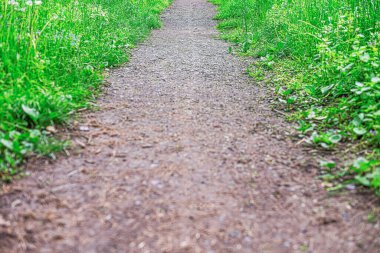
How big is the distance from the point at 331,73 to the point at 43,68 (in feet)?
9.13

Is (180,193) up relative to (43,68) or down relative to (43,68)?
down

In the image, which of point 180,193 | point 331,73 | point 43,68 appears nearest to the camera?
point 180,193

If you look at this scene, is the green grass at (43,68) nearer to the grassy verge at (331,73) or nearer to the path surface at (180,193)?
the path surface at (180,193)

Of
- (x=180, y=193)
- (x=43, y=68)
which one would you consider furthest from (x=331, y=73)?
(x=43, y=68)

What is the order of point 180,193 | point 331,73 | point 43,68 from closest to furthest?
1. point 180,193
2. point 43,68
3. point 331,73

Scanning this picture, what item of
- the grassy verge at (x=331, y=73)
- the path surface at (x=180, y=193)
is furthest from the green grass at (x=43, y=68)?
the grassy verge at (x=331, y=73)

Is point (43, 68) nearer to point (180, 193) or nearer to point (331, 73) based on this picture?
point (180, 193)

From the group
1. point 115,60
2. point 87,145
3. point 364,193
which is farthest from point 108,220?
point 115,60

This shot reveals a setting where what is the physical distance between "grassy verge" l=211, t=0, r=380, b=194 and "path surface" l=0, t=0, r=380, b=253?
0.88ft

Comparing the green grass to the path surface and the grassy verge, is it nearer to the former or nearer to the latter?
the path surface

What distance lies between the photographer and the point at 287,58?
5457 mm

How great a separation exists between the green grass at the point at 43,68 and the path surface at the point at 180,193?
218 millimetres

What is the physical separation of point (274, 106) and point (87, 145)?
1929 mm

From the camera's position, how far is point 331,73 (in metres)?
4.08
